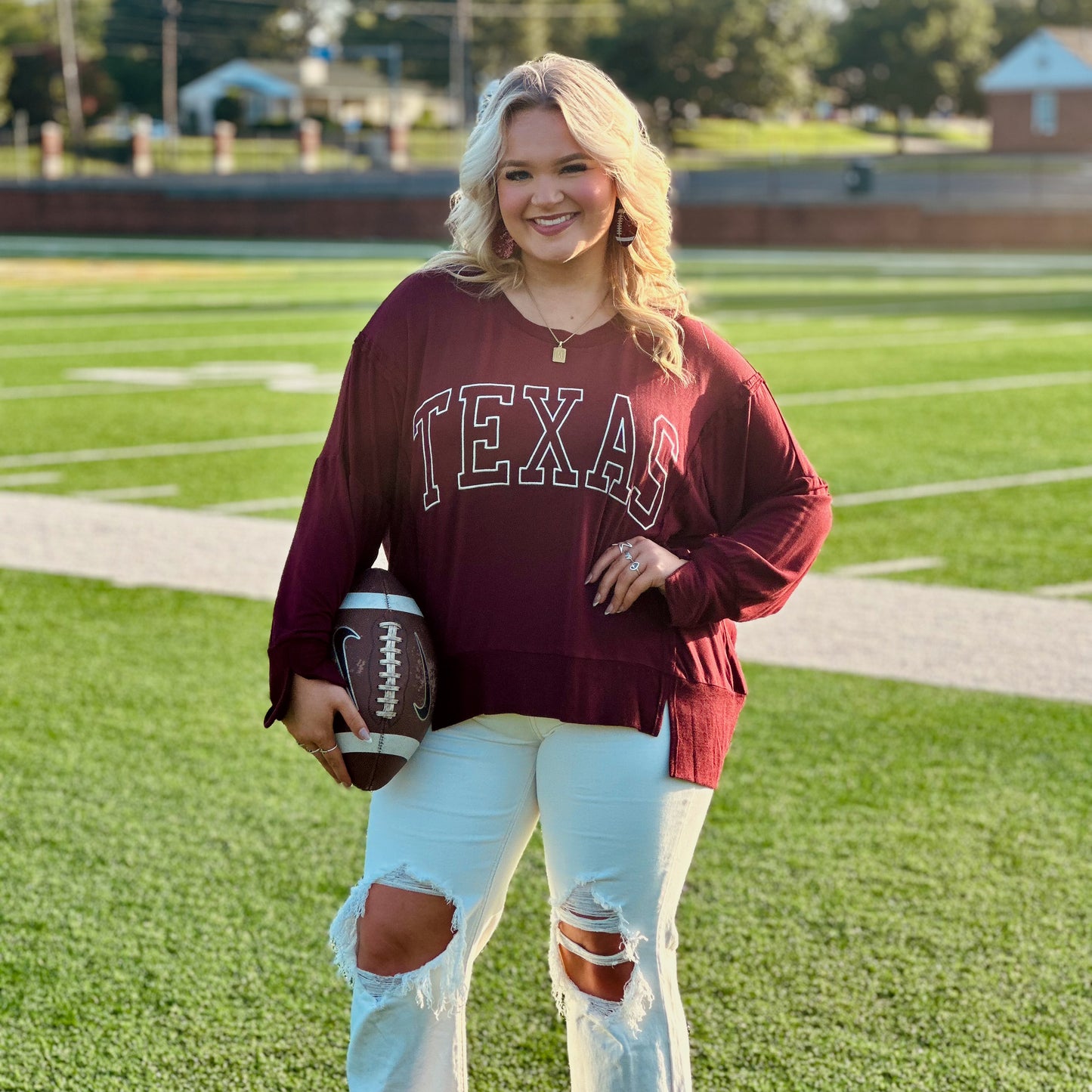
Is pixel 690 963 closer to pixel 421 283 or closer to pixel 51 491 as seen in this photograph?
pixel 421 283

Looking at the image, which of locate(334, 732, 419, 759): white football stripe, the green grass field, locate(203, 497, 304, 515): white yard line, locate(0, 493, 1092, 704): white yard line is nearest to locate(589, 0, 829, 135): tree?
locate(203, 497, 304, 515): white yard line

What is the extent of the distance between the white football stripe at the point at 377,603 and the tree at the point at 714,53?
74.6m

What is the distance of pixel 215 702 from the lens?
5.88 meters

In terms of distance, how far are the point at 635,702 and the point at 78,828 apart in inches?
102

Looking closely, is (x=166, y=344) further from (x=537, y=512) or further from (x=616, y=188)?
(x=537, y=512)

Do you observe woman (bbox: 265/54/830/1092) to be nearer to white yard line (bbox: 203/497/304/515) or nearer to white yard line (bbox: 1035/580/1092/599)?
white yard line (bbox: 1035/580/1092/599)

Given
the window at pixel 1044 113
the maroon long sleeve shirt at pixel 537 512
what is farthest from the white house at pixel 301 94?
the maroon long sleeve shirt at pixel 537 512

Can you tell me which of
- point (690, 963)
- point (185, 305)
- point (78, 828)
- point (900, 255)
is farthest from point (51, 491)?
point (900, 255)

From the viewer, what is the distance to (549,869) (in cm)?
266

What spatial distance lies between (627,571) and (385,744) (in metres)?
0.45

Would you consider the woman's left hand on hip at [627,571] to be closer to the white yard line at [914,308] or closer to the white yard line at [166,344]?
the white yard line at [166,344]

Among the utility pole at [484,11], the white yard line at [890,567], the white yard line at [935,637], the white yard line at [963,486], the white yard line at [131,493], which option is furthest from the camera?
the utility pole at [484,11]

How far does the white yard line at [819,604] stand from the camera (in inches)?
245

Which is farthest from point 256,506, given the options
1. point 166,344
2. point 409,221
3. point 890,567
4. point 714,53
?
point 714,53
